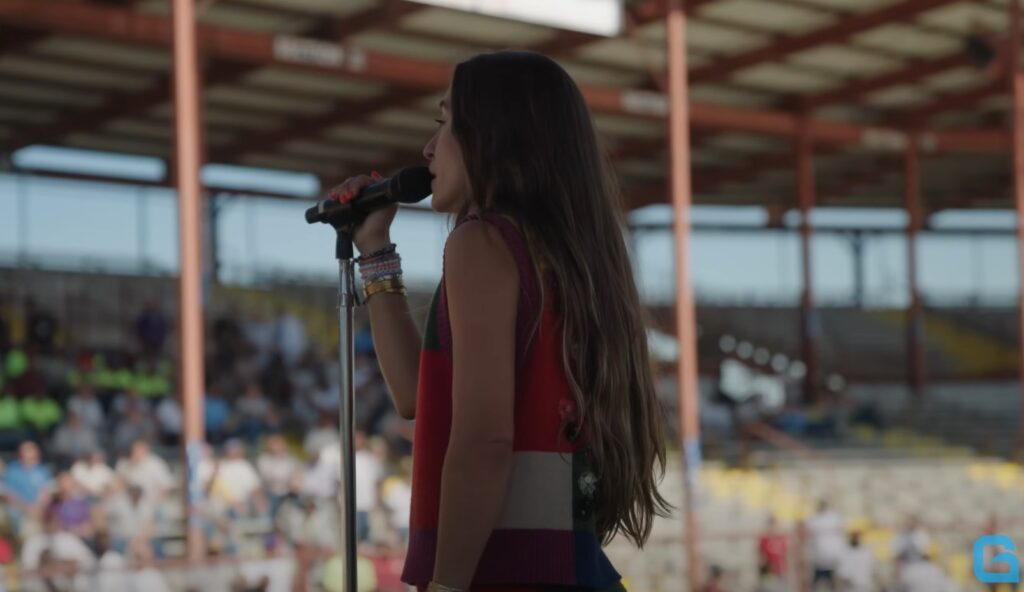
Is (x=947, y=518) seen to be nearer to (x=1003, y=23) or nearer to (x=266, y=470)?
(x=1003, y=23)

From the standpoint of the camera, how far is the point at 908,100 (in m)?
22.6

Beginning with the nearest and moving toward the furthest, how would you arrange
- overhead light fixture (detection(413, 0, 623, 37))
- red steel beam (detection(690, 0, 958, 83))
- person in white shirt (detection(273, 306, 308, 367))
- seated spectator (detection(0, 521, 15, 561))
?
seated spectator (detection(0, 521, 15, 561)) < overhead light fixture (detection(413, 0, 623, 37)) < red steel beam (detection(690, 0, 958, 83)) < person in white shirt (detection(273, 306, 308, 367))

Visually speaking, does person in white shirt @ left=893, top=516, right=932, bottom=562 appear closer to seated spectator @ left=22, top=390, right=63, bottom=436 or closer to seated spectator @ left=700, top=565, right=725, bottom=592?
seated spectator @ left=700, top=565, right=725, bottom=592

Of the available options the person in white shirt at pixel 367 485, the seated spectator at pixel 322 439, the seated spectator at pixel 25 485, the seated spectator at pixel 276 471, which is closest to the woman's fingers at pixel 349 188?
the person in white shirt at pixel 367 485

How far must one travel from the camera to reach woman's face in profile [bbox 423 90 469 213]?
204cm

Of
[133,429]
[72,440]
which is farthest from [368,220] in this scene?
[133,429]

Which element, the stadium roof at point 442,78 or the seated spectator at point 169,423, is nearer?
the seated spectator at point 169,423

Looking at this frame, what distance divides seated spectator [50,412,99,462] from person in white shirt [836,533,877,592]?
6323mm

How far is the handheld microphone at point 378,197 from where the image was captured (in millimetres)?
2115

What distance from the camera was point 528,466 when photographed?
6.35ft

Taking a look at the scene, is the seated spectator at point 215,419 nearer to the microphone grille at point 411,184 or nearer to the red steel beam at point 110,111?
the red steel beam at point 110,111

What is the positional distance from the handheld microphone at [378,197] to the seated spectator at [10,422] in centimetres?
1257

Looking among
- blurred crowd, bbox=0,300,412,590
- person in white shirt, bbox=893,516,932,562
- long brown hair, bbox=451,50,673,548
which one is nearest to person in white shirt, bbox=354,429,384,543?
blurred crowd, bbox=0,300,412,590

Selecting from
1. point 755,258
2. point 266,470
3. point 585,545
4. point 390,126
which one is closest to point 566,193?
point 585,545
